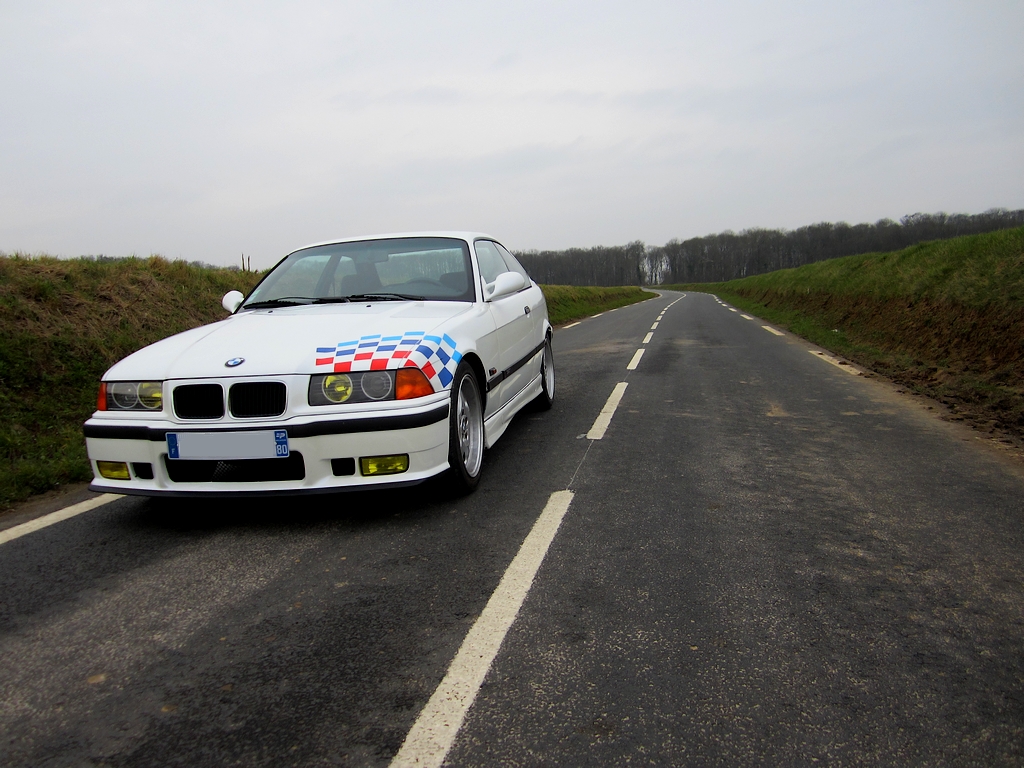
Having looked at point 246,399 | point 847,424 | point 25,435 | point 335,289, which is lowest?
point 847,424

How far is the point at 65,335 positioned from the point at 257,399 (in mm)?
4995

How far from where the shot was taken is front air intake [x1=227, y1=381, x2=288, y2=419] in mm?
3293

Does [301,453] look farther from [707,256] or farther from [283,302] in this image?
[707,256]

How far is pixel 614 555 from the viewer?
9.89ft

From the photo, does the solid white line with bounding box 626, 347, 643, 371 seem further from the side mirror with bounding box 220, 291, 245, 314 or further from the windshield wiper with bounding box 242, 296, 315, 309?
the side mirror with bounding box 220, 291, 245, 314

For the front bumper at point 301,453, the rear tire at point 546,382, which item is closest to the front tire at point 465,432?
the front bumper at point 301,453

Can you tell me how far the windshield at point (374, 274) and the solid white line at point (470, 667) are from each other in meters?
2.13

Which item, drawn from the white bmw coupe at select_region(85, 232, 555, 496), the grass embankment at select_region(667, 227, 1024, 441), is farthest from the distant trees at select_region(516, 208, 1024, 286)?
the white bmw coupe at select_region(85, 232, 555, 496)

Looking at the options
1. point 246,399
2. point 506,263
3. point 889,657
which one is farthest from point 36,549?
point 506,263

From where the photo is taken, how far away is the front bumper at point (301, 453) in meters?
3.26

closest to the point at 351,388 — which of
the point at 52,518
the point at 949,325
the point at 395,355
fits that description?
the point at 395,355

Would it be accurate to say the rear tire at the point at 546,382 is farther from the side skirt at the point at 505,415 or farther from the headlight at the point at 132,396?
the headlight at the point at 132,396

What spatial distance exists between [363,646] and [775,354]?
10062mm

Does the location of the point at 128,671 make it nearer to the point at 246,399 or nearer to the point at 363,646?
the point at 363,646
